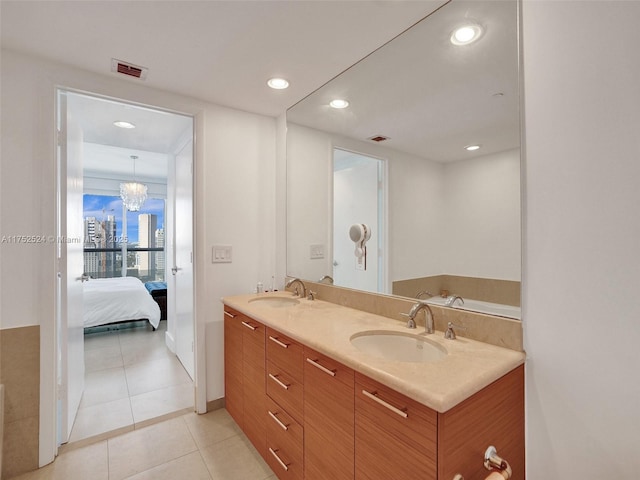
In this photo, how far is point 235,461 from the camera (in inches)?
73.4

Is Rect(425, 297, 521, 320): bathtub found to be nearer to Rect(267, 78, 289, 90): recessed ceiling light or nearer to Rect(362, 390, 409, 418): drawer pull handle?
Rect(362, 390, 409, 418): drawer pull handle

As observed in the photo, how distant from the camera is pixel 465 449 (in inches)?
37.9

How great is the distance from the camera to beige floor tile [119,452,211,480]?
5.70 ft

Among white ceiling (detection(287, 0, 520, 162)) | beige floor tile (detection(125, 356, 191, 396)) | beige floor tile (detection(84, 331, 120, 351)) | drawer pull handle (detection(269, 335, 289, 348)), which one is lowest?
beige floor tile (detection(125, 356, 191, 396))

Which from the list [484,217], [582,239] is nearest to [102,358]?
[484,217]

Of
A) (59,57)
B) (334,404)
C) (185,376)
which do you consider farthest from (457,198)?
(185,376)

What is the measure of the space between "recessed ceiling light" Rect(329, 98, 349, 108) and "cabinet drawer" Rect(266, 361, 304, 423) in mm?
1673

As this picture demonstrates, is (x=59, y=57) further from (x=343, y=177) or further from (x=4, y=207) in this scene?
(x=343, y=177)

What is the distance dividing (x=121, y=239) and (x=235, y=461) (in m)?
5.58

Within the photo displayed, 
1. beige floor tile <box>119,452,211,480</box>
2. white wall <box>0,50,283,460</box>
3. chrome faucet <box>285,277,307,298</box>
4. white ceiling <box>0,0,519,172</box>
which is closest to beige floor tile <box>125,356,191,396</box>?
white wall <box>0,50,283,460</box>

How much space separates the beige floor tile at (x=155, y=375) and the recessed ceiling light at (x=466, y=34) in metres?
3.26

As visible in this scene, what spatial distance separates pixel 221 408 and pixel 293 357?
134 centimetres

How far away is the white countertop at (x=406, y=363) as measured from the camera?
0.93m

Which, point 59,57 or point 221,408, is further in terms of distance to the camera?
point 221,408
